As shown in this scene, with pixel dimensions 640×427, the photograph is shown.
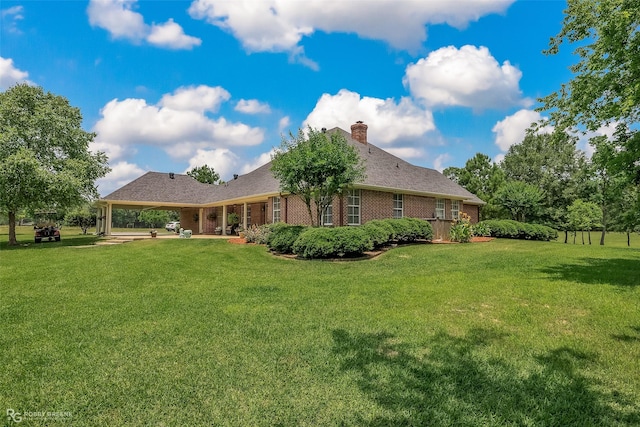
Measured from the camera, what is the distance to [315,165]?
45.1 feet

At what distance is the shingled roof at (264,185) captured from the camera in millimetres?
20455

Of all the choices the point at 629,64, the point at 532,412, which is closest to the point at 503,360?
the point at 532,412

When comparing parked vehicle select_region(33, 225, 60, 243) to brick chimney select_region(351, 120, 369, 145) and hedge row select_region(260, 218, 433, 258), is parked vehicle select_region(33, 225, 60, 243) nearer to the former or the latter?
hedge row select_region(260, 218, 433, 258)

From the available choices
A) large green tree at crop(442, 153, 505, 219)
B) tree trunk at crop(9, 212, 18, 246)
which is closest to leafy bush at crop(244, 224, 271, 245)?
tree trunk at crop(9, 212, 18, 246)

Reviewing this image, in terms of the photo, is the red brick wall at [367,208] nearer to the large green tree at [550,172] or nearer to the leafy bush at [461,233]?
the leafy bush at [461,233]

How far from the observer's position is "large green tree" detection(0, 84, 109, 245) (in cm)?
1891

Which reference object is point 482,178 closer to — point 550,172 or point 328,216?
point 550,172

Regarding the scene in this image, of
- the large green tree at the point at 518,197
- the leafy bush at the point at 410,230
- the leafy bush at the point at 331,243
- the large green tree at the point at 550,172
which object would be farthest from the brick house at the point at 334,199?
the large green tree at the point at 550,172

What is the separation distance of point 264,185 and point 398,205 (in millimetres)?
8489

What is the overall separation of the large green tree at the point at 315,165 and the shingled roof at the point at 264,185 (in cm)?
153

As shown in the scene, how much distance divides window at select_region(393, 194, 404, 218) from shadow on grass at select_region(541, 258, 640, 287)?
986 centimetres

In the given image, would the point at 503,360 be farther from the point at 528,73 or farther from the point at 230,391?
the point at 528,73

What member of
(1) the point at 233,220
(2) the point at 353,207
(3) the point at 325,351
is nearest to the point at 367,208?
(2) the point at 353,207

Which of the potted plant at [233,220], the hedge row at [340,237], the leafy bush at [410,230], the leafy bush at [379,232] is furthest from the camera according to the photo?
the potted plant at [233,220]
